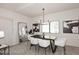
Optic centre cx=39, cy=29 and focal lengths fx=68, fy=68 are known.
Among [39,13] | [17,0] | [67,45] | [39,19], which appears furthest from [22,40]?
[67,45]

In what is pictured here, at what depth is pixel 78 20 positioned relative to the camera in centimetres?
201

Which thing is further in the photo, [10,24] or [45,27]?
[45,27]

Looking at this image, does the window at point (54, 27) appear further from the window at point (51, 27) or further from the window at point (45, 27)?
the window at point (45, 27)

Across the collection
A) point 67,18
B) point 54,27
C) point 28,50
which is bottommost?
point 28,50

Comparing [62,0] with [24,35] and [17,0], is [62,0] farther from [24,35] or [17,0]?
[24,35]

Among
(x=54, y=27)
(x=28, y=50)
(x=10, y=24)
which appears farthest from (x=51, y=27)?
(x=10, y=24)

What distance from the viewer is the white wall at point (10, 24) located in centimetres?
191

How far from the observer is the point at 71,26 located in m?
2.06

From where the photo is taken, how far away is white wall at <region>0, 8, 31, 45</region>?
191 cm

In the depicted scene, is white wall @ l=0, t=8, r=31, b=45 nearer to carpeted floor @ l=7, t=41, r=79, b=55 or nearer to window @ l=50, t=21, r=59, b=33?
carpeted floor @ l=7, t=41, r=79, b=55

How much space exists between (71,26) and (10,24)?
183 cm

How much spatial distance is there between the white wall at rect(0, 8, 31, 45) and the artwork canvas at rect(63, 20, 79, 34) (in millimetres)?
1114

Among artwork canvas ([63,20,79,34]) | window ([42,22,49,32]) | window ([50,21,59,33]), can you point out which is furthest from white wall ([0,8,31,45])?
artwork canvas ([63,20,79,34])

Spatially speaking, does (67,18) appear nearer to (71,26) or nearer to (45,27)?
(71,26)
